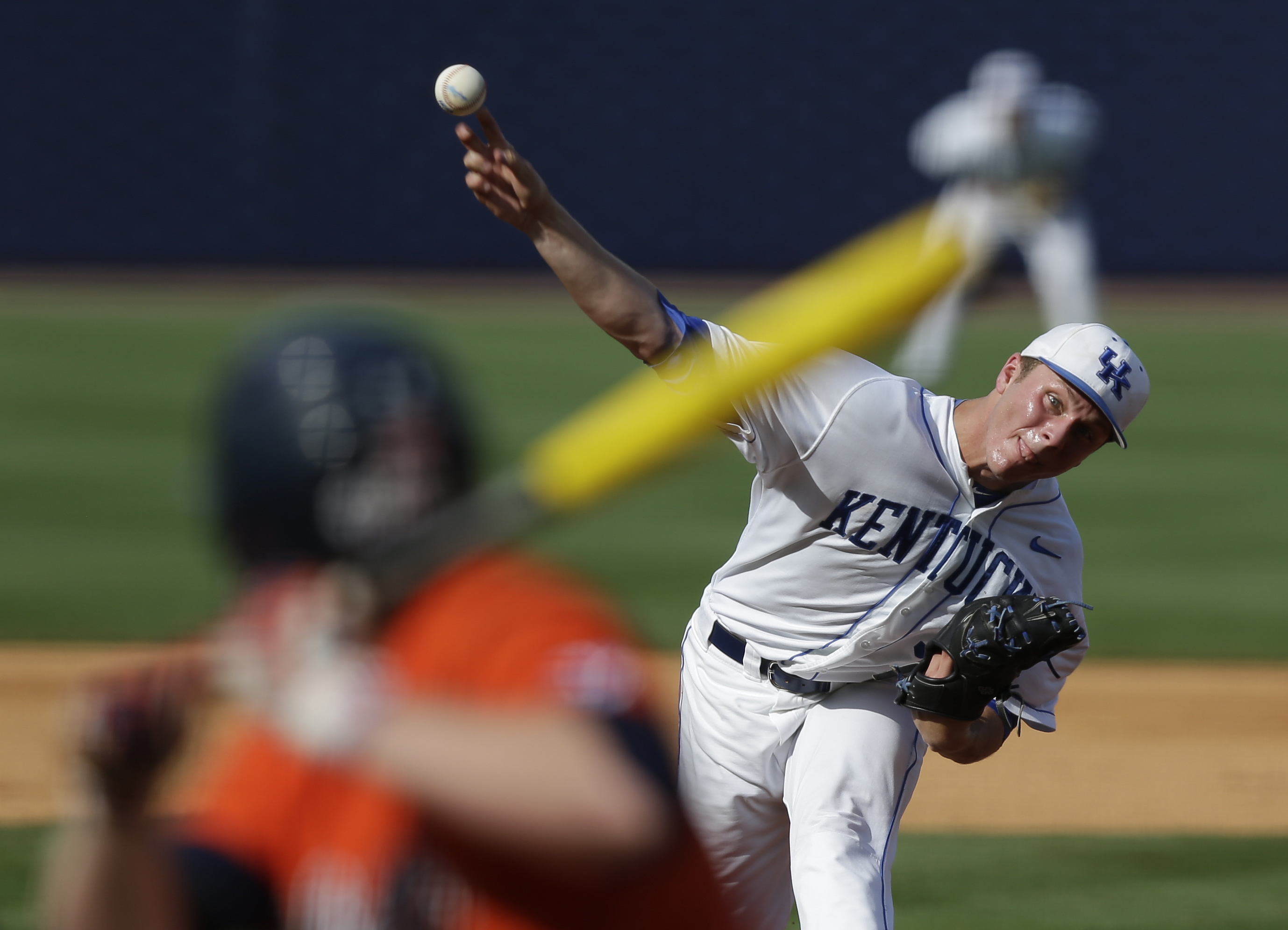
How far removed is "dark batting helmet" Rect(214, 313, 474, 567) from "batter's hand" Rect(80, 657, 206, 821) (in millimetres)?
139

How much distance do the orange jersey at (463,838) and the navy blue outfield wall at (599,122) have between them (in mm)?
20807

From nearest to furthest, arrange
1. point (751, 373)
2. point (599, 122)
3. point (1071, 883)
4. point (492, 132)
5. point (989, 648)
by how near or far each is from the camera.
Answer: point (751, 373), point (989, 648), point (492, 132), point (1071, 883), point (599, 122)

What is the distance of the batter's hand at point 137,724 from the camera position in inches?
60.5

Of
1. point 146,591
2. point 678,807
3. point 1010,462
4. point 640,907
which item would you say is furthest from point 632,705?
point 146,591

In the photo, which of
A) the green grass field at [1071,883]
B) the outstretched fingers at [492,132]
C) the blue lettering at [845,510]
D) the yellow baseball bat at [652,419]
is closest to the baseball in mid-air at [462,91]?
the outstretched fingers at [492,132]

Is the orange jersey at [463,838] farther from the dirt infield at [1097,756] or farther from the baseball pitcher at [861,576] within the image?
the dirt infield at [1097,756]

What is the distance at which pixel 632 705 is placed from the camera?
147cm

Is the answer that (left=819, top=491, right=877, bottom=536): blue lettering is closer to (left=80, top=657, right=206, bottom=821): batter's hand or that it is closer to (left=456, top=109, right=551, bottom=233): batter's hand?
(left=456, top=109, right=551, bottom=233): batter's hand

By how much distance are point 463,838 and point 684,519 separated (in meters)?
8.69

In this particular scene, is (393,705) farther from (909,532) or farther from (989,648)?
(909,532)

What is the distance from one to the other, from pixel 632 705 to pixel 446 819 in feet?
0.65

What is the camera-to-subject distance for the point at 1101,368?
348cm

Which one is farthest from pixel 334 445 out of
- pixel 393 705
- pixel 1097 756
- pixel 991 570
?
pixel 1097 756

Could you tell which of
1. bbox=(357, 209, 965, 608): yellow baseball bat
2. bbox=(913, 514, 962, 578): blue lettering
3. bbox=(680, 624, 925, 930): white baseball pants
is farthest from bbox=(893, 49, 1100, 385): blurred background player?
bbox=(357, 209, 965, 608): yellow baseball bat
